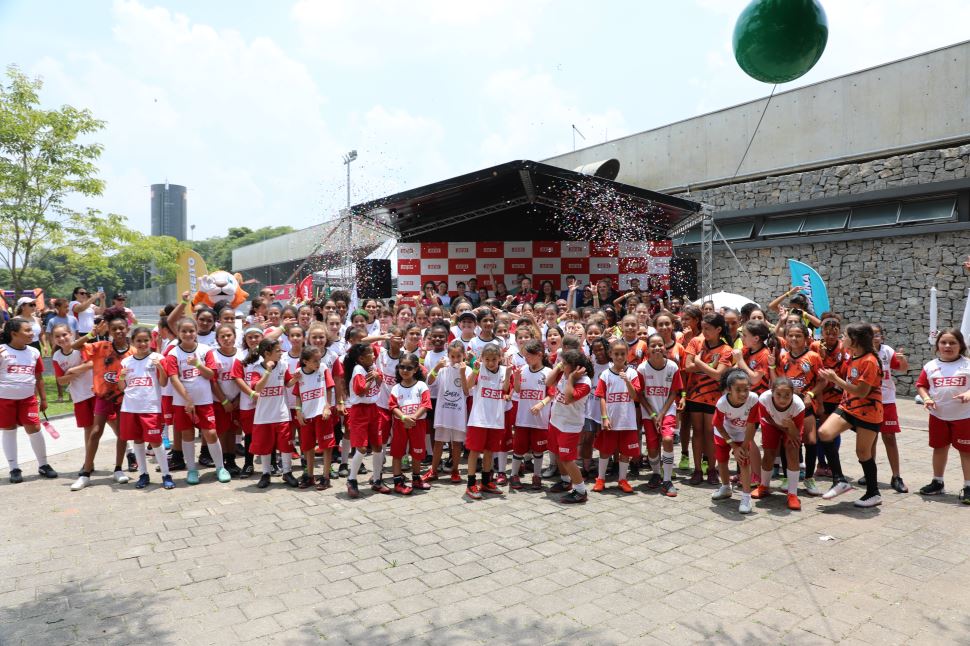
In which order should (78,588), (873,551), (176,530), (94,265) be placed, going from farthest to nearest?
(94,265) → (176,530) → (873,551) → (78,588)

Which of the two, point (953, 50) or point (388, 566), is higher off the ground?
point (953, 50)

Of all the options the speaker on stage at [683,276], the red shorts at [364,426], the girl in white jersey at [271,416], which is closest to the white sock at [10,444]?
the girl in white jersey at [271,416]

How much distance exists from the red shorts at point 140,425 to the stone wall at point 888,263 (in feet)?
38.6

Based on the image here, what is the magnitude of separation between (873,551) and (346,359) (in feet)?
13.9

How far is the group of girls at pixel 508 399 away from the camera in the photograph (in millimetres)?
5047

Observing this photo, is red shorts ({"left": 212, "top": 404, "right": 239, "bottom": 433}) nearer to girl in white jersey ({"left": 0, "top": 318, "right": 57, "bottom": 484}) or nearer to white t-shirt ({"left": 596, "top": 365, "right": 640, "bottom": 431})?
girl in white jersey ({"left": 0, "top": 318, "right": 57, "bottom": 484})

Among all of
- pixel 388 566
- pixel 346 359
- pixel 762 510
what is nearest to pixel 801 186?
pixel 762 510

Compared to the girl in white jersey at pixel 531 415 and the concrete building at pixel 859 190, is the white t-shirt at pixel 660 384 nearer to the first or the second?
the girl in white jersey at pixel 531 415

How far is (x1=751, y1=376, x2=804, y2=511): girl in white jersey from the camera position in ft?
15.7

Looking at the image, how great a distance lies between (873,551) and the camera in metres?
3.99

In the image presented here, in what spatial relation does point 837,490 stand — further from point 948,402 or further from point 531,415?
point 531,415

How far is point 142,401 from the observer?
17.9 ft

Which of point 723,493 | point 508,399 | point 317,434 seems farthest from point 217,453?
point 723,493

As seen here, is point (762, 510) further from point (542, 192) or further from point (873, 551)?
point (542, 192)
